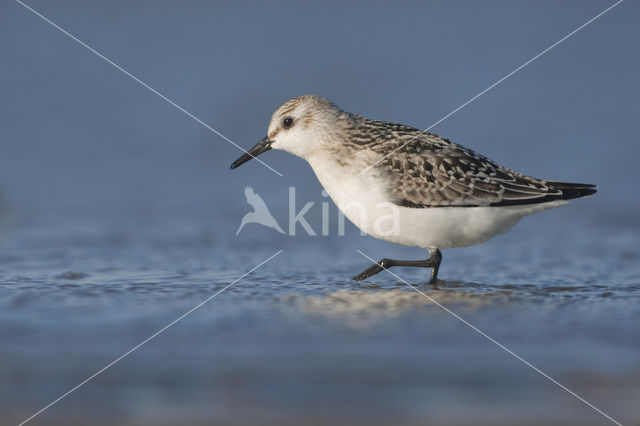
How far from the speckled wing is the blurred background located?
0.75 m

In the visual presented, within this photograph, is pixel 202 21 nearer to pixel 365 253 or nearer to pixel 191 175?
pixel 191 175

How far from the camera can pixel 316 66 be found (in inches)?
532

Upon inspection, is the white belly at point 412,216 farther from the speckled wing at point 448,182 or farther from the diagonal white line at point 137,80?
the diagonal white line at point 137,80

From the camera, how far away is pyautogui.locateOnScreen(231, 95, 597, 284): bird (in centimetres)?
709

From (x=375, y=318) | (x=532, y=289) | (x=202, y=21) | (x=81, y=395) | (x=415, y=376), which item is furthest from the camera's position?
(x=202, y=21)

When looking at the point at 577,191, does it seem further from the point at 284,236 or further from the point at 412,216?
the point at 284,236

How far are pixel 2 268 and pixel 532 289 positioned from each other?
4655mm

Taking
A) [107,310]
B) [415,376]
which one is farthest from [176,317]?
[415,376]

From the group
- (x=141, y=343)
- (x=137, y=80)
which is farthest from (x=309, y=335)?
(x=137, y=80)

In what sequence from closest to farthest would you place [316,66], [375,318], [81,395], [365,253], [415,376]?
1. [81,395]
2. [415,376]
3. [375,318]
4. [365,253]
5. [316,66]

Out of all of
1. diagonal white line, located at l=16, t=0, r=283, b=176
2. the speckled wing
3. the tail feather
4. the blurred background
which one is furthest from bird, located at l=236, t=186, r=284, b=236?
the tail feather

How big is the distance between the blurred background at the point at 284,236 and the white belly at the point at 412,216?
446 mm

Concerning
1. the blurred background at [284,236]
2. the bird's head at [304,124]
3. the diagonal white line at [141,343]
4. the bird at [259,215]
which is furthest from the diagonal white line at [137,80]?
the diagonal white line at [141,343]

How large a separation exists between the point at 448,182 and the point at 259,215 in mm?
3215
